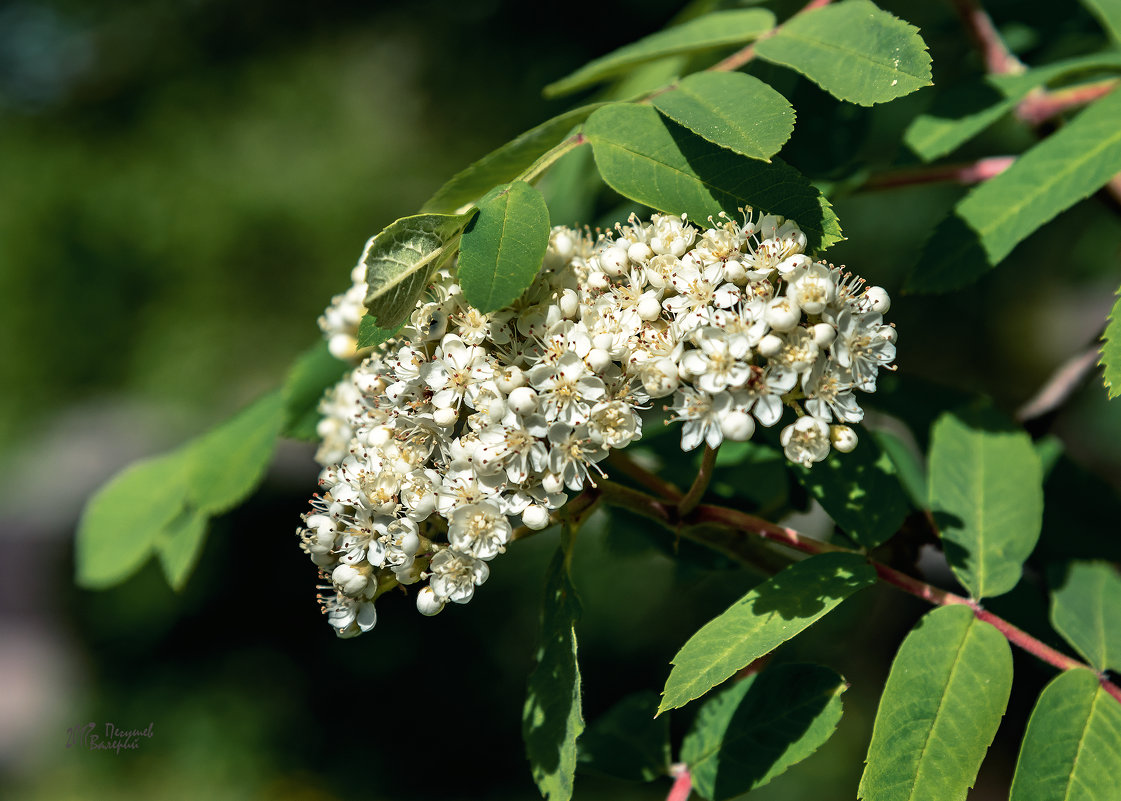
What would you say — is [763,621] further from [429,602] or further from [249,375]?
[249,375]

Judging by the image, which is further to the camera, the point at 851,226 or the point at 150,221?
the point at 150,221

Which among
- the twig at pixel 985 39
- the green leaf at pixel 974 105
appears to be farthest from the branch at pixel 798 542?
the twig at pixel 985 39

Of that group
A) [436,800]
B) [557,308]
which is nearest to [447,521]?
[557,308]

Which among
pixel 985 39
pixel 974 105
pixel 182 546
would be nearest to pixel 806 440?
pixel 974 105

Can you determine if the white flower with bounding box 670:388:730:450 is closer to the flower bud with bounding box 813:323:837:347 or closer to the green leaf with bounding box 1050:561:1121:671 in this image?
the flower bud with bounding box 813:323:837:347

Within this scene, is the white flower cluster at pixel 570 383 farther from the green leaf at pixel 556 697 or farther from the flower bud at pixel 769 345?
the green leaf at pixel 556 697

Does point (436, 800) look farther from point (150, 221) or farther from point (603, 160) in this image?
point (603, 160)
